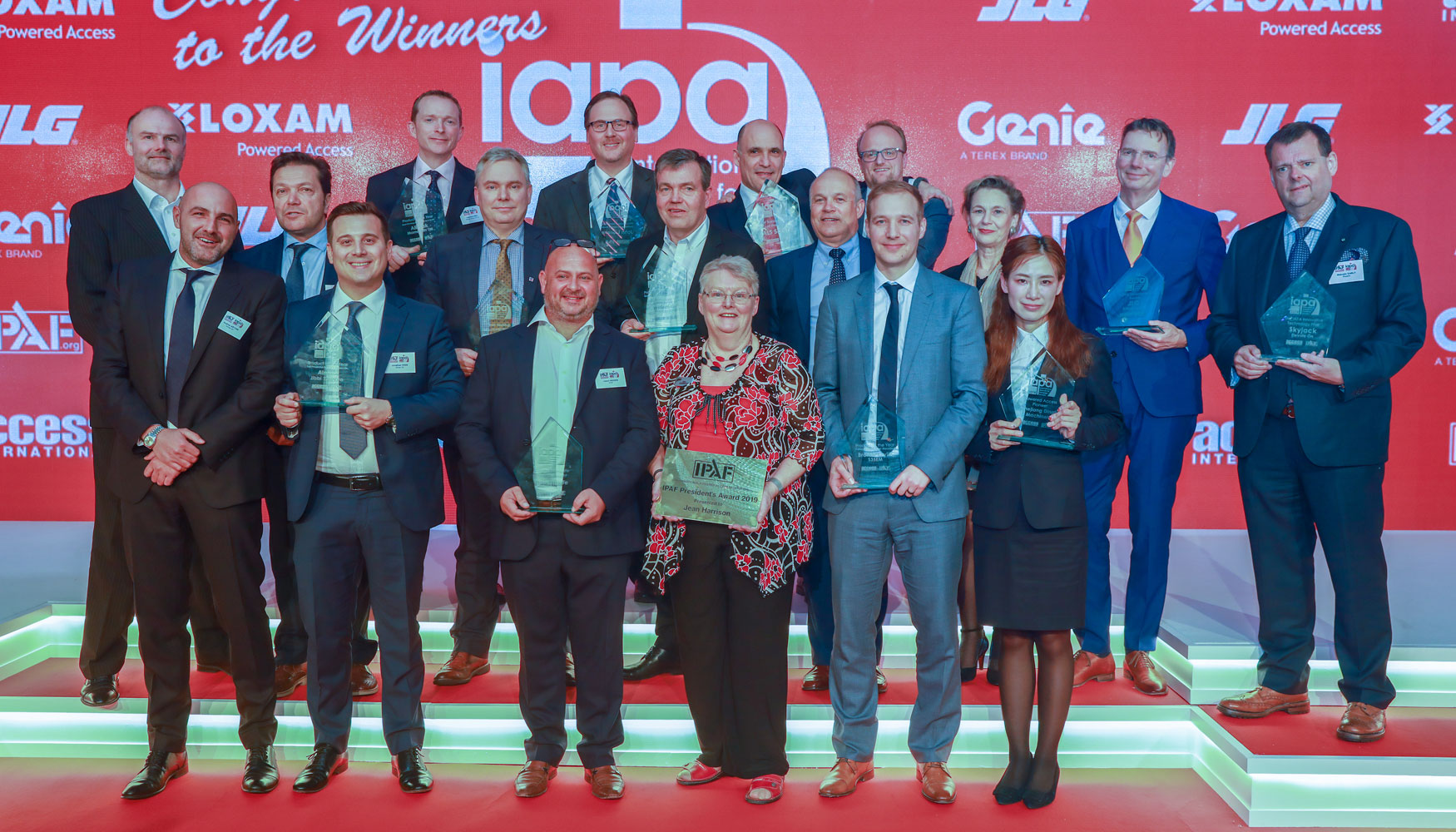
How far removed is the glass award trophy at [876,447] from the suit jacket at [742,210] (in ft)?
3.12

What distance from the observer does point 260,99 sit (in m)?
5.88

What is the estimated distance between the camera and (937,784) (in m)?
2.99

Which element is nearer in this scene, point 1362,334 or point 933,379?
point 933,379

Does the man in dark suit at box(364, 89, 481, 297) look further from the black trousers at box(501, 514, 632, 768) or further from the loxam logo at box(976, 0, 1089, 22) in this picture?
the loxam logo at box(976, 0, 1089, 22)

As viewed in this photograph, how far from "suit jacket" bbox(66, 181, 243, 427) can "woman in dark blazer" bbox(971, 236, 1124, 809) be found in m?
2.65

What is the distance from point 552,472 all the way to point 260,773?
4.53 feet

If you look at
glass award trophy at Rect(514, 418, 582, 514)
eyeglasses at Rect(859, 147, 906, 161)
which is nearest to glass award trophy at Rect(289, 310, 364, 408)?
glass award trophy at Rect(514, 418, 582, 514)

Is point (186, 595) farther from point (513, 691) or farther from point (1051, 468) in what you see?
point (1051, 468)

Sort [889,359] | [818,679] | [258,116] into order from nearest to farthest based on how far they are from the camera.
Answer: [889,359] < [818,679] < [258,116]

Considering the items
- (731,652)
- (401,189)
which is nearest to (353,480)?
(731,652)

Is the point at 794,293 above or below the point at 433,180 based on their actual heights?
below

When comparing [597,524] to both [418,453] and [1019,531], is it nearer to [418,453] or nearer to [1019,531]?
[418,453]

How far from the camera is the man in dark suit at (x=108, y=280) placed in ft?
11.3

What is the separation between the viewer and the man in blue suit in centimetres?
349
